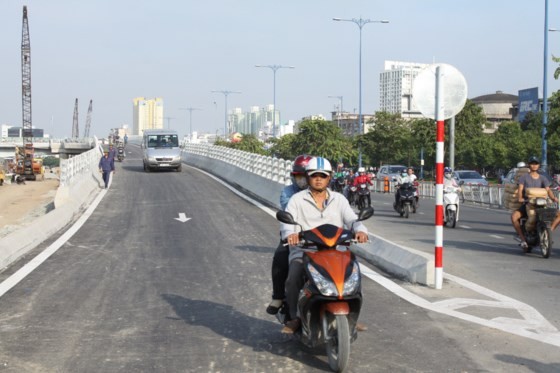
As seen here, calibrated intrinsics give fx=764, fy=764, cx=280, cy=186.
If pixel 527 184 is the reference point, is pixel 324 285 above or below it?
below

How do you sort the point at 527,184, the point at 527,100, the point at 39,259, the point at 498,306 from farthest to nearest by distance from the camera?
the point at 527,100 < the point at 527,184 < the point at 39,259 < the point at 498,306

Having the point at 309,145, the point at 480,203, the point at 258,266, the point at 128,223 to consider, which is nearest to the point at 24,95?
the point at 309,145

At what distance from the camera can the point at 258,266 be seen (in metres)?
11.7

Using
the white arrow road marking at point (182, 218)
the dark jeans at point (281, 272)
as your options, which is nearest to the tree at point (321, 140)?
the white arrow road marking at point (182, 218)

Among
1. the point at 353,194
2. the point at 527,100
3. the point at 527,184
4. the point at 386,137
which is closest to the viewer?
the point at 527,184

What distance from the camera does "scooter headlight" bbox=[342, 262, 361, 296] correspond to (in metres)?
5.89

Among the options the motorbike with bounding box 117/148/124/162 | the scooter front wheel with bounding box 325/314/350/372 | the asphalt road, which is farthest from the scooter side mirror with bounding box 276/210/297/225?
the motorbike with bounding box 117/148/124/162

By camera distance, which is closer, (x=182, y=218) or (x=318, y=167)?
(x=318, y=167)

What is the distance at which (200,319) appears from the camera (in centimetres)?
804

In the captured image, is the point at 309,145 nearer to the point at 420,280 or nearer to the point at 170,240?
the point at 170,240

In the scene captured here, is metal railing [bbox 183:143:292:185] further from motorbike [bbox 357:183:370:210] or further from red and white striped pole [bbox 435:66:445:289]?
red and white striped pole [bbox 435:66:445:289]

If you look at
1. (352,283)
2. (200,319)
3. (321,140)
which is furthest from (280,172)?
(321,140)

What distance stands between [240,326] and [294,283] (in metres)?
1.46

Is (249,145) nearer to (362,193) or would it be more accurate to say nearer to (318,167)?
(362,193)
